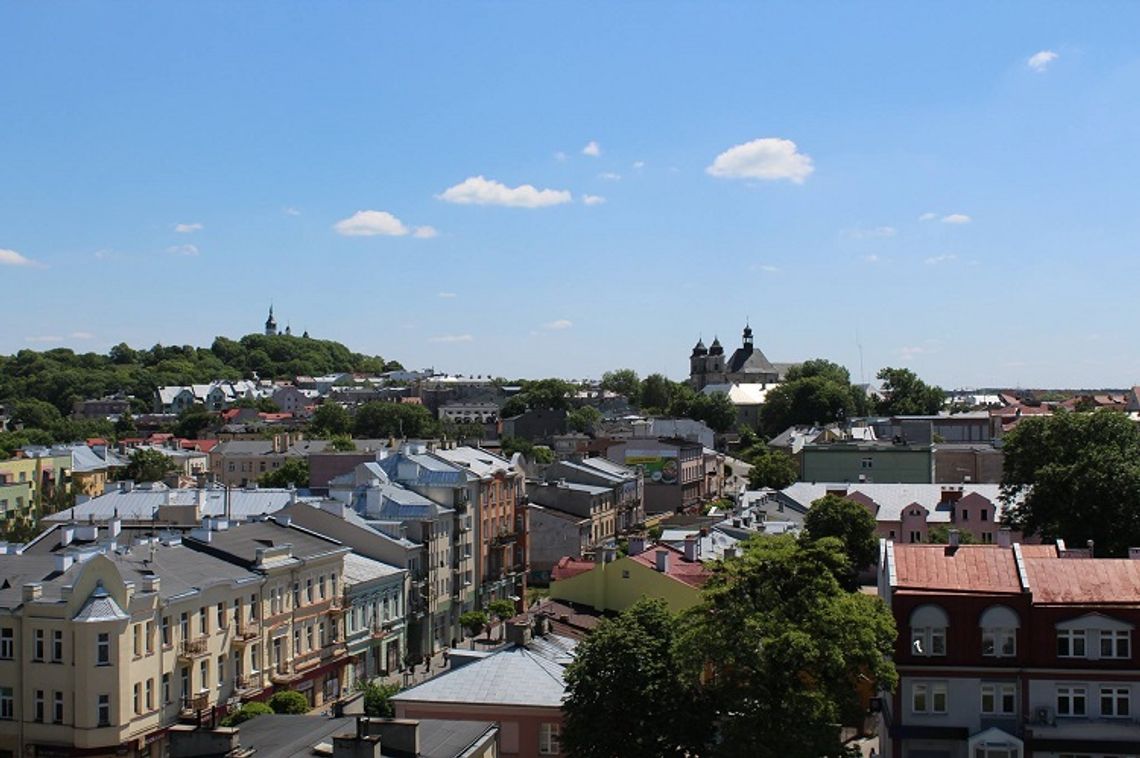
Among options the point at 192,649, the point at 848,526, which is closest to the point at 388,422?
the point at 848,526

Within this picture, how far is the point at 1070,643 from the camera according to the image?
102 feet

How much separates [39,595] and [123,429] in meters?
157

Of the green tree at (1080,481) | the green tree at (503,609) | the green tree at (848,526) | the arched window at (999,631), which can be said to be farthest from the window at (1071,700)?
the green tree at (503,609)

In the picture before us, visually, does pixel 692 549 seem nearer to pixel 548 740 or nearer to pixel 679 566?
pixel 679 566

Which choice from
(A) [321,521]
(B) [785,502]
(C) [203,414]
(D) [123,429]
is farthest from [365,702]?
(D) [123,429]

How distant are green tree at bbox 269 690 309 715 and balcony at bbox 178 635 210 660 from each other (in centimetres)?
284

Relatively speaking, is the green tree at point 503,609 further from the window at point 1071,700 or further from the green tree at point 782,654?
the window at point 1071,700

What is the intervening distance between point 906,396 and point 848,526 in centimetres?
11490

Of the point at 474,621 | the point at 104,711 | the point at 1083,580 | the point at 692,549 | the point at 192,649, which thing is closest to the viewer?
the point at 1083,580

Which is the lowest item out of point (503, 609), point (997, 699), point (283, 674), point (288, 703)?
point (503, 609)

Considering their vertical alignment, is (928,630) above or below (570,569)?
above

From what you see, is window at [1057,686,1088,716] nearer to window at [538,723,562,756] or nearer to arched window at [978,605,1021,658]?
arched window at [978,605,1021,658]

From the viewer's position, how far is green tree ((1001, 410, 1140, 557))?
55.2m

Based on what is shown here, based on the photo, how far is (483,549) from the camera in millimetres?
66250
